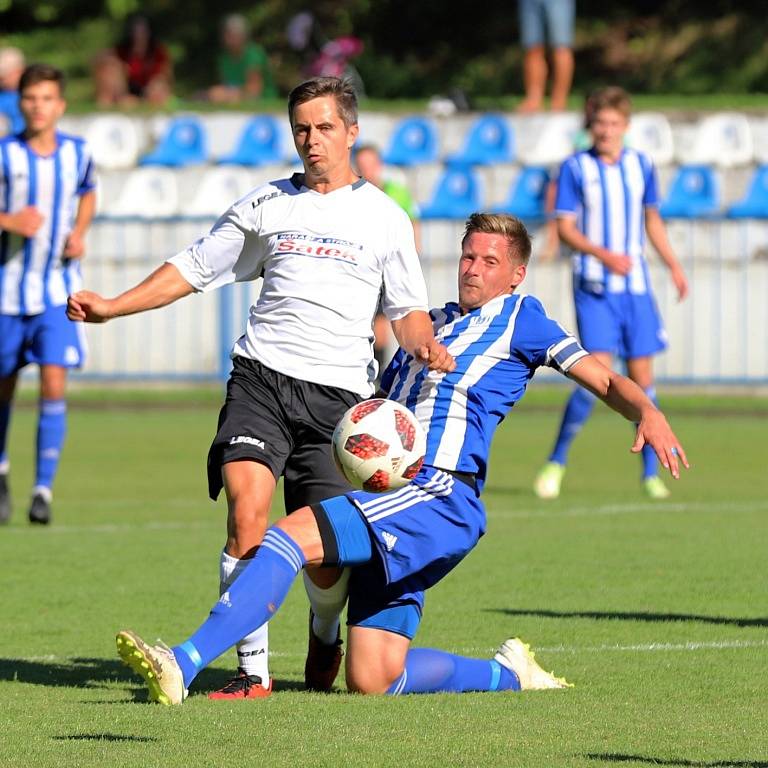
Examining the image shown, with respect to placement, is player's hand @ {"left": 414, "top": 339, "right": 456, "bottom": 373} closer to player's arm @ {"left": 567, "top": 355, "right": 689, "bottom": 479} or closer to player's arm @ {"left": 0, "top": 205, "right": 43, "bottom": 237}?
player's arm @ {"left": 567, "top": 355, "right": 689, "bottom": 479}

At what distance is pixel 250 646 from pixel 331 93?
1.87 metres

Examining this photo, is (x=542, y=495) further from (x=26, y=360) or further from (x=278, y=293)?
(x=278, y=293)

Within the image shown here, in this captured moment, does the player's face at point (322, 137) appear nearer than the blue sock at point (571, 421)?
Yes

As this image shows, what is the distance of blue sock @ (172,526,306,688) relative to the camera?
5.39 m

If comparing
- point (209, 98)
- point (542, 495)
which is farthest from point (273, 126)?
point (542, 495)

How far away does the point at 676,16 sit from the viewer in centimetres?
2653

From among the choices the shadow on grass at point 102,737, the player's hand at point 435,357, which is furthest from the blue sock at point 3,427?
the shadow on grass at point 102,737

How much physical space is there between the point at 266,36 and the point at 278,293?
71.9ft

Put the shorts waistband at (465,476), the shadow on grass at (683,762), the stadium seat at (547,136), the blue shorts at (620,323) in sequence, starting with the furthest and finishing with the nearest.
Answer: the stadium seat at (547,136) → the blue shorts at (620,323) → the shorts waistband at (465,476) → the shadow on grass at (683,762)

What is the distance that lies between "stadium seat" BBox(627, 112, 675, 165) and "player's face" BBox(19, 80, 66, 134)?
37.8 ft

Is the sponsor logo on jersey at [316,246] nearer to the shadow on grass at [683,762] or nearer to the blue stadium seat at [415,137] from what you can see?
the shadow on grass at [683,762]

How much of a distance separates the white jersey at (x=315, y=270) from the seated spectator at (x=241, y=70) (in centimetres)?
1667

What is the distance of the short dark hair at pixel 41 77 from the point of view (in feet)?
32.7

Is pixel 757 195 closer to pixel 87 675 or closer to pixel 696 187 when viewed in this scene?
pixel 696 187
